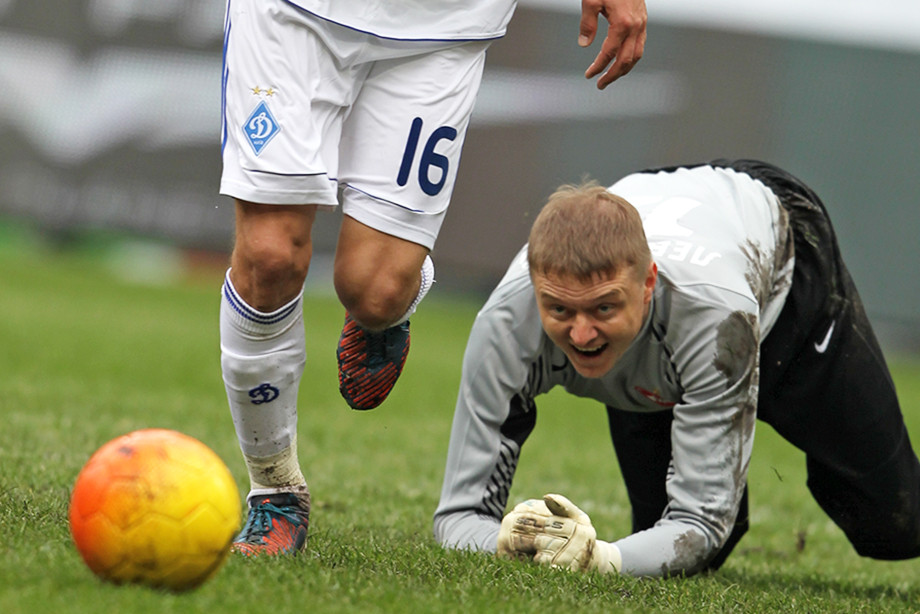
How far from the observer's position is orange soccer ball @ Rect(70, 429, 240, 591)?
2.56 metres

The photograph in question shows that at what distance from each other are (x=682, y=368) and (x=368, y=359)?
96cm

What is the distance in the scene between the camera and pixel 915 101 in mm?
17984

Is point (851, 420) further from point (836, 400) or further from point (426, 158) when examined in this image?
point (426, 158)

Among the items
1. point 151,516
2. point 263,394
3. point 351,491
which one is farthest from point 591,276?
point 351,491

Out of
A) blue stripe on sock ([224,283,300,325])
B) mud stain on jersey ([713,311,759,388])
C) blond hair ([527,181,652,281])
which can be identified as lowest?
blue stripe on sock ([224,283,300,325])

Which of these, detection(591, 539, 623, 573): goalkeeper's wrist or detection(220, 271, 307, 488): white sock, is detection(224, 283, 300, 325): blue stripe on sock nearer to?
detection(220, 271, 307, 488): white sock

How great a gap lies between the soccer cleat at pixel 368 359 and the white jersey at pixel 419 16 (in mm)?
885

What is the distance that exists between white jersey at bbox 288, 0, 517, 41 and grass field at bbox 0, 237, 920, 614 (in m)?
1.48

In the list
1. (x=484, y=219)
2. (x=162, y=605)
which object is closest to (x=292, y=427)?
(x=162, y=605)

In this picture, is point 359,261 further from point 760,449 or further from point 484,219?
point 484,219

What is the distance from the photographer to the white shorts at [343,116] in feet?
10.8

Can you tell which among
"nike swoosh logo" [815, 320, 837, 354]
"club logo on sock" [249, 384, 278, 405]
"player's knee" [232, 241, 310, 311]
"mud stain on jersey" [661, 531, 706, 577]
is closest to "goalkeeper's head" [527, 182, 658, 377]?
"mud stain on jersey" [661, 531, 706, 577]

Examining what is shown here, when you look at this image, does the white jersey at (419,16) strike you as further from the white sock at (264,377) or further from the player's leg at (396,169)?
the white sock at (264,377)

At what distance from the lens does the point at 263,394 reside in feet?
11.4
